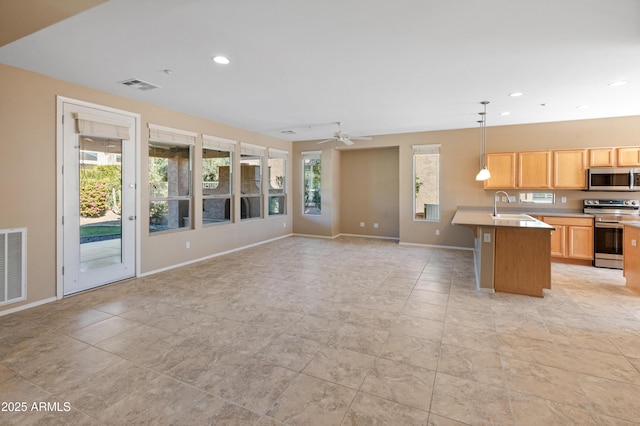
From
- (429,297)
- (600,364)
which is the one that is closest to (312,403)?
(600,364)

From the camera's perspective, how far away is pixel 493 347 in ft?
8.46

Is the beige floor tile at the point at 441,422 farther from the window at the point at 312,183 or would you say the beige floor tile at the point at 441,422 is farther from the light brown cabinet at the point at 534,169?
the window at the point at 312,183

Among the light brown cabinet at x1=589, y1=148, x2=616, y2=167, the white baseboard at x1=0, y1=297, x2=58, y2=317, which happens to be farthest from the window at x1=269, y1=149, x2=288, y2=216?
the light brown cabinet at x1=589, y1=148, x2=616, y2=167

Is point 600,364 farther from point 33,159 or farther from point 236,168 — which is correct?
point 236,168

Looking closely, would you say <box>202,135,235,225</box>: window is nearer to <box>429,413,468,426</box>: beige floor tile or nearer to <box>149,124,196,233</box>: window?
<box>149,124,196,233</box>: window

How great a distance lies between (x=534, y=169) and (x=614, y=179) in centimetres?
116

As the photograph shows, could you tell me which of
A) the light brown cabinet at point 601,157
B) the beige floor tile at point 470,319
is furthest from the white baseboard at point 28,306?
the light brown cabinet at point 601,157

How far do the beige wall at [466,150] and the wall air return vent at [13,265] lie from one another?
232 inches

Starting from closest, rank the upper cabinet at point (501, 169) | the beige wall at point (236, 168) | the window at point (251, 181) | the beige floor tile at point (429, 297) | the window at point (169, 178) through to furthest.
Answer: the beige wall at point (236, 168)
the beige floor tile at point (429, 297)
the window at point (169, 178)
the upper cabinet at point (501, 169)
the window at point (251, 181)

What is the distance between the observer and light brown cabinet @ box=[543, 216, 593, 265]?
5250mm

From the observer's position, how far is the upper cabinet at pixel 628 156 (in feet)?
17.0

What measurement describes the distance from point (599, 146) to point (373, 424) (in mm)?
6704

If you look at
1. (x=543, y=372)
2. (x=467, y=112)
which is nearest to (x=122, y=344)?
(x=543, y=372)

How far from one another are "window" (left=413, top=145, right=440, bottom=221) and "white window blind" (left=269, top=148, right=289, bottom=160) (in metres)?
3.33
